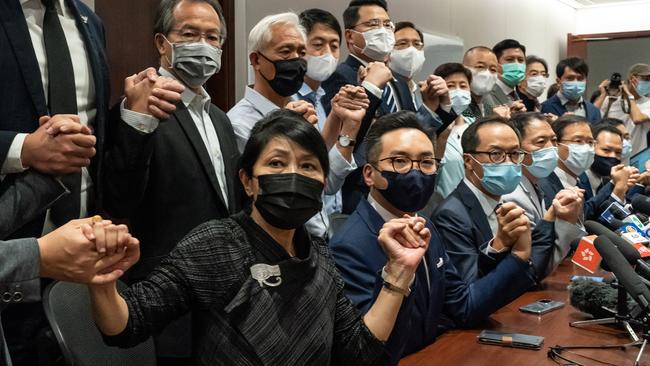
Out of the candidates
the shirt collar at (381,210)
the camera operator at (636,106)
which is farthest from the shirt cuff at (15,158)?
the camera operator at (636,106)

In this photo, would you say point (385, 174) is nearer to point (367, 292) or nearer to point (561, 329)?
point (367, 292)

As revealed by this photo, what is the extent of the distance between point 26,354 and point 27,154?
1.48ft

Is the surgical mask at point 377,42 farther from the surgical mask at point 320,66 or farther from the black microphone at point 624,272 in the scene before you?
the black microphone at point 624,272

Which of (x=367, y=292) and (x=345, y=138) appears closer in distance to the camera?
(x=367, y=292)

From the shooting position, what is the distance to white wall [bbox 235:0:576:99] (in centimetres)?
425

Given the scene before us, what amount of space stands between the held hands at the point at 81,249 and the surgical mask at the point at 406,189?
3.65 feet

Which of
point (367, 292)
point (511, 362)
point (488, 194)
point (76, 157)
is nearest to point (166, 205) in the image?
point (76, 157)

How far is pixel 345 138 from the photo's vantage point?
2486 millimetres

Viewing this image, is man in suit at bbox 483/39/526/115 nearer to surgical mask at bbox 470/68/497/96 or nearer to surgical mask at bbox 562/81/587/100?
surgical mask at bbox 470/68/497/96

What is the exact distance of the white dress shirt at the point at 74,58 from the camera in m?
1.63

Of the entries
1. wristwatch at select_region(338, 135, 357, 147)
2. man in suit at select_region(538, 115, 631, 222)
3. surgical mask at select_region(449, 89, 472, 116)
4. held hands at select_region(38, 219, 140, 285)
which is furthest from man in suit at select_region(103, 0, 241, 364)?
man in suit at select_region(538, 115, 631, 222)

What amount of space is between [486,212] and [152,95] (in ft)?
5.00

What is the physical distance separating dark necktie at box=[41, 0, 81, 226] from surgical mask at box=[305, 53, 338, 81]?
1.55m

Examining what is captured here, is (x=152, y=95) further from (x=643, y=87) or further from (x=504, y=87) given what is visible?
(x=643, y=87)
